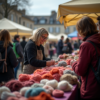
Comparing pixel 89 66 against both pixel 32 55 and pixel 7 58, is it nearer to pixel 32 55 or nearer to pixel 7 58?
pixel 32 55

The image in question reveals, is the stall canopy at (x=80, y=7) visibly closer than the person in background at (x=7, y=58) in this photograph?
No

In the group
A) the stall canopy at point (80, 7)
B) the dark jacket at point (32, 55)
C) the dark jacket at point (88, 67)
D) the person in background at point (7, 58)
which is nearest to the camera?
the dark jacket at point (88, 67)

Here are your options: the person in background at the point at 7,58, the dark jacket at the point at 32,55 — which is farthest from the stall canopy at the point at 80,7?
the person in background at the point at 7,58

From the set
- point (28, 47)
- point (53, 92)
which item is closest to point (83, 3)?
point (28, 47)

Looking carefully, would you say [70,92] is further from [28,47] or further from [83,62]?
[28,47]

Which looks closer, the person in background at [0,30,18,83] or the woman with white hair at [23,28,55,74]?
the woman with white hair at [23,28,55,74]

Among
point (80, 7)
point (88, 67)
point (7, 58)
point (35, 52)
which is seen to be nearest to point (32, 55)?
point (35, 52)

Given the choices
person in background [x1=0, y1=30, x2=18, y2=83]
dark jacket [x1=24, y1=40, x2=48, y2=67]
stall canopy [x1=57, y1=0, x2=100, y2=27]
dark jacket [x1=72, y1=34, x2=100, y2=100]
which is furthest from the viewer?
stall canopy [x1=57, y1=0, x2=100, y2=27]

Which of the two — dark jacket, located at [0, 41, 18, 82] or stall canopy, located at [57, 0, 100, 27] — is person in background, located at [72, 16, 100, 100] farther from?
dark jacket, located at [0, 41, 18, 82]

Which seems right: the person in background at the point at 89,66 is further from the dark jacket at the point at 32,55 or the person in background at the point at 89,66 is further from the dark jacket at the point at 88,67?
the dark jacket at the point at 32,55

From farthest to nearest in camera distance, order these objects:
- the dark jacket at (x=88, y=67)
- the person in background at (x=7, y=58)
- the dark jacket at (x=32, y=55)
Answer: the person in background at (x=7, y=58) < the dark jacket at (x=32, y=55) < the dark jacket at (x=88, y=67)

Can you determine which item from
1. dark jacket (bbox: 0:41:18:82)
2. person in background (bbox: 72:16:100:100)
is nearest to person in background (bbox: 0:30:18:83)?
dark jacket (bbox: 0:41:18:82)

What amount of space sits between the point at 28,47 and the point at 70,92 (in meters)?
1.32

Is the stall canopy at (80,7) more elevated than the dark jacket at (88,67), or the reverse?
the stall canopy at (80,7)
